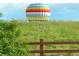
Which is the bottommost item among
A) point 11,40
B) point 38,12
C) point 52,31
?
point 11,40

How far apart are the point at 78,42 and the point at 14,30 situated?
0.81 meters

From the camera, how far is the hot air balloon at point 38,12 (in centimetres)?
444

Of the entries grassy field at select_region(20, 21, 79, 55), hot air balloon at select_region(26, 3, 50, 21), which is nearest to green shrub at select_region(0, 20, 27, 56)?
grassy field at select_region(20, 21, 79, 55)

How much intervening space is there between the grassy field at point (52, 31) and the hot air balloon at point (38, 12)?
0.08 meters

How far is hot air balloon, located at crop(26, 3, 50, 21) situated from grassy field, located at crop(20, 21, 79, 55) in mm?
80

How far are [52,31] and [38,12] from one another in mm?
291

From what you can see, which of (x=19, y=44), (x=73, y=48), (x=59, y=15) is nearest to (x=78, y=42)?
(x=73, y=48)

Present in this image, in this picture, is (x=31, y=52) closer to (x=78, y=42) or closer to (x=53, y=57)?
(x=53, y=57)

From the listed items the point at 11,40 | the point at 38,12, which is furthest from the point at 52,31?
the point at 11,40

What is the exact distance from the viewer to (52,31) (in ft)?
14.7

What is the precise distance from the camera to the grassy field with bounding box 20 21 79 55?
447 cm

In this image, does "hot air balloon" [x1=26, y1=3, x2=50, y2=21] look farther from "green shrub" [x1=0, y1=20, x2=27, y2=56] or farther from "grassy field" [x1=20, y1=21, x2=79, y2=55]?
"green shrub" [x1=0, y1=20, x2=27, y2=56]

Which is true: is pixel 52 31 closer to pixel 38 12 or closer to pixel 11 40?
pixel 38 12

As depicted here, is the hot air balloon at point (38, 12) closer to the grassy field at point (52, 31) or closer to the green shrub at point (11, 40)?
the grassy field at point (52, 31)
